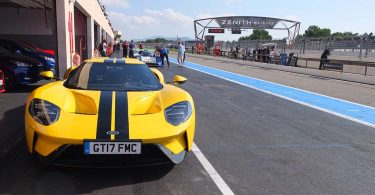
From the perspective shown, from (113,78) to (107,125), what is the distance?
148 cm

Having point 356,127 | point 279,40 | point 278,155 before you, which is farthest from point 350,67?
point 278,155

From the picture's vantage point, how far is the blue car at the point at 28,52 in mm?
12508

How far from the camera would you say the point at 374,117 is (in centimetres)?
899

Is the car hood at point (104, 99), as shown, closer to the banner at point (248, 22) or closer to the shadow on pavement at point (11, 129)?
the shadow on pavement at point (11, 129)

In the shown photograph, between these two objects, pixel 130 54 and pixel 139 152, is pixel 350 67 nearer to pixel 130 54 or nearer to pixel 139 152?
pixel 130 54

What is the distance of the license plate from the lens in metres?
3.79

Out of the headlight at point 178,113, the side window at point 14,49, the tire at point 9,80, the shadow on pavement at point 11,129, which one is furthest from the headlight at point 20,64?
the headlight at point 178,113

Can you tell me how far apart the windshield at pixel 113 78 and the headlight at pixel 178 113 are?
71 centimetres

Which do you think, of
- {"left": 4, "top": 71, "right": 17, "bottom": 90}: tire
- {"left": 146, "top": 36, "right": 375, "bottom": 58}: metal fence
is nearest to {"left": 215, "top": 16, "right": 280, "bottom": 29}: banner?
{"left": 146, "top": 36, "right": 375, "bottom": 58}: metal fence

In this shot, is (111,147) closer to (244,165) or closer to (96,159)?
(96,159)

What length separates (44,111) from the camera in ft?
13.8

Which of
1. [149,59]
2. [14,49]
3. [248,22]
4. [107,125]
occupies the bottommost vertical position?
[149,59]

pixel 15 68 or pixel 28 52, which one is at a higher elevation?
pixel 28 52

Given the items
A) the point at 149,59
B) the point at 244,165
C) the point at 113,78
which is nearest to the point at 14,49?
the point at 113,78
